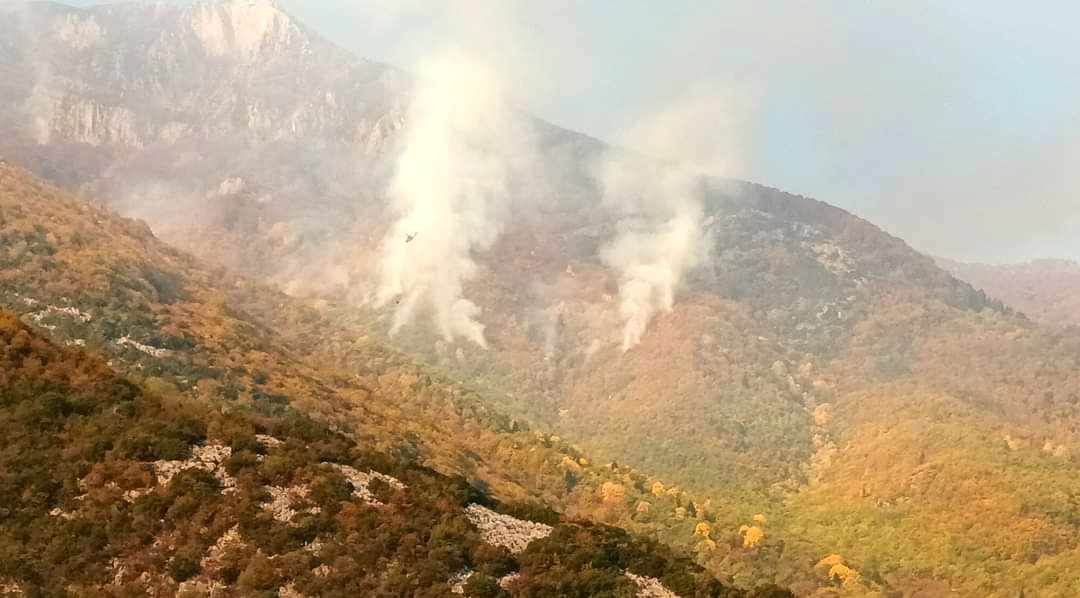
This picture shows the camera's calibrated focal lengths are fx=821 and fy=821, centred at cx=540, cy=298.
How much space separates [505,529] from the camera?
3506cm

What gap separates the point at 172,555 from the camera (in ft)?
94.5

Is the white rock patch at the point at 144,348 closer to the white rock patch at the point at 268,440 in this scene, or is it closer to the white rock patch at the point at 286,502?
the white rock patch at the point at 268,440

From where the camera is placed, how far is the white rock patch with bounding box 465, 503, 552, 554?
110 ft

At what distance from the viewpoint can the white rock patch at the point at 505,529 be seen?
110 ft

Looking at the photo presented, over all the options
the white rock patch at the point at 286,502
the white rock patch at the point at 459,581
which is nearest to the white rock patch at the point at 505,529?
the white rock patch at the point at 459,581

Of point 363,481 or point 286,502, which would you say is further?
point 363,481

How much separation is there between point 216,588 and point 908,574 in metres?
144

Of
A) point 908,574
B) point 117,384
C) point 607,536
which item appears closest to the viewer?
point 607,536

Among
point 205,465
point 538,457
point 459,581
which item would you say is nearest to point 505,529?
point 459,581

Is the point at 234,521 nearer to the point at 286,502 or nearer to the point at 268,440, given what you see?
the point at 286,502

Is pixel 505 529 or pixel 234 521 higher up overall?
pixel 234 521

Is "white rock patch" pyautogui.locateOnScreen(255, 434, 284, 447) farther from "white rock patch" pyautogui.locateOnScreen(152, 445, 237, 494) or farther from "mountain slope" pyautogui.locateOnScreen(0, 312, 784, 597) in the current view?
"white rock patch" pyautogui.locateOnScreen(152, 445, 237, 494)

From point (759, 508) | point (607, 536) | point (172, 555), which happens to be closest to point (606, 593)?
point (607, 536)

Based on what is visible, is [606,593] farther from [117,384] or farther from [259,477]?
[117,384]
